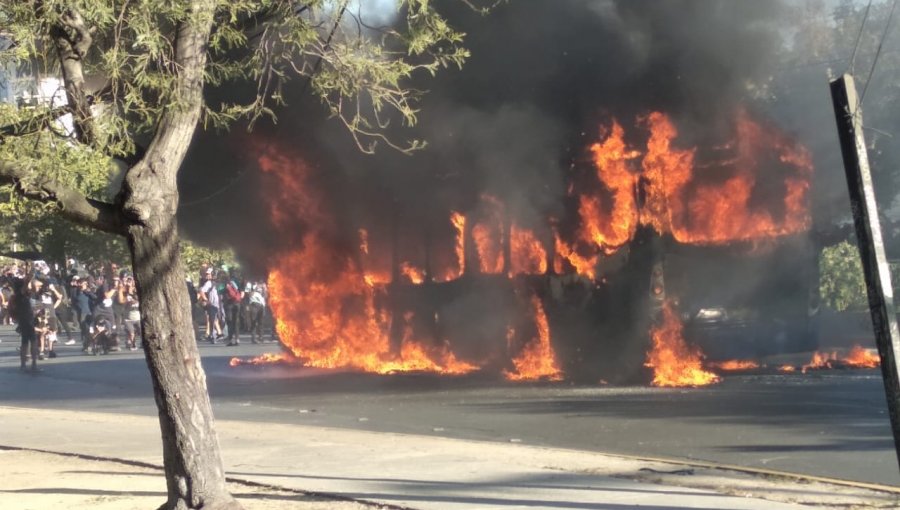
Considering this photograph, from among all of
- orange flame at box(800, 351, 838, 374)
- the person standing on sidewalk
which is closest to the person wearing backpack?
the person standing on sidewalk

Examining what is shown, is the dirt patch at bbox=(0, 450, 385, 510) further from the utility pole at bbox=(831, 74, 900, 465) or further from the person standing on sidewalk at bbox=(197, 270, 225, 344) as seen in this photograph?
the person standing on sidewalk at bbox=(197, 270, 225, 344)

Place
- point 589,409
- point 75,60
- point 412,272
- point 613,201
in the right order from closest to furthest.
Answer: point 75,60
point 589,409
point 613,201
point 412,272

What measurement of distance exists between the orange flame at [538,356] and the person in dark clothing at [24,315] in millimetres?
8054

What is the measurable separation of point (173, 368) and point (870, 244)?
3710 mm

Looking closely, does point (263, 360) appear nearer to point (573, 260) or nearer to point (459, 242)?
point (459, 242)

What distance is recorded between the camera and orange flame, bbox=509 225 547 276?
53.5ft

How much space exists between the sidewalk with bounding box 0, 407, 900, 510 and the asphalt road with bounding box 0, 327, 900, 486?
753 mm

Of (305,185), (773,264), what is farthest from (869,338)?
(305,185)

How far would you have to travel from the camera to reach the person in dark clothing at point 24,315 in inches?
704

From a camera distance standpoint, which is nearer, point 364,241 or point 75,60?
point 75,60

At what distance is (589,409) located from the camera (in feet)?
38.0

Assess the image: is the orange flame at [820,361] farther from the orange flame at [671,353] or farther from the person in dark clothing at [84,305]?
the person in dark clothing at [84,305]

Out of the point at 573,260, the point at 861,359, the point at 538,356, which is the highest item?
the point at 573,260

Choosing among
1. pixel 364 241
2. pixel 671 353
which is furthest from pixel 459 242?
pixel 671 353
